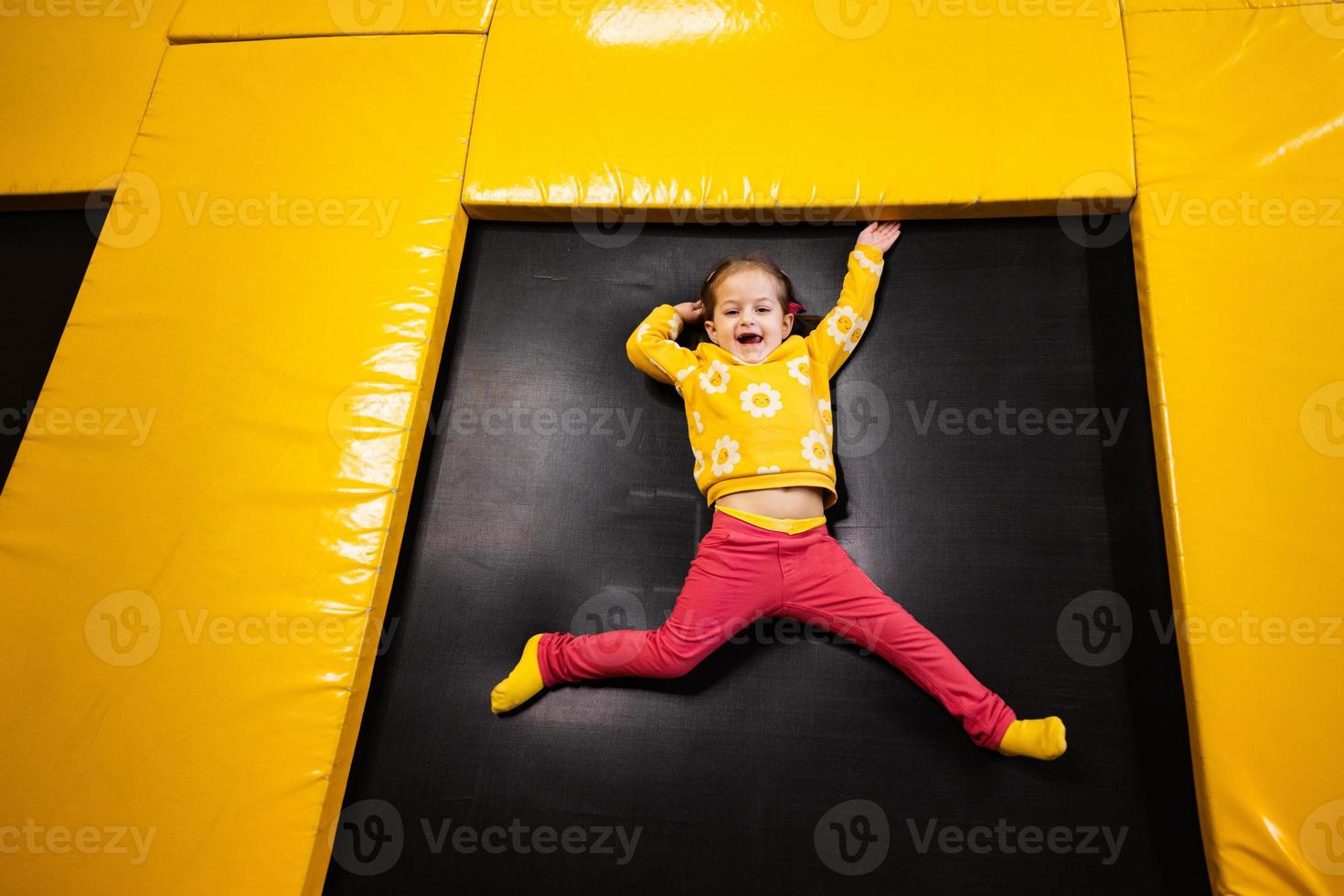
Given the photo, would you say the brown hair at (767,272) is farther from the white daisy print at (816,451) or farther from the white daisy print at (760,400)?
the white daisy print at (816,451)

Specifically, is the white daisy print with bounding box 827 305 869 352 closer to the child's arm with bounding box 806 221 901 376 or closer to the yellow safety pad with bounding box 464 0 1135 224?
the child's arm with bounding box 806 221 901 376

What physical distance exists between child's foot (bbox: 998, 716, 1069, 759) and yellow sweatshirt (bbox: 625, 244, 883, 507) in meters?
0.60

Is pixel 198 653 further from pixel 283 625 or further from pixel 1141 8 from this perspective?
pixel 1141 8

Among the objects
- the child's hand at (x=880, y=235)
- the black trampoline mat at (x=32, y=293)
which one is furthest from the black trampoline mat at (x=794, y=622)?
the black trampoline mat at (x=32, y=293)

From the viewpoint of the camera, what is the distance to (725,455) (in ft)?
5.93

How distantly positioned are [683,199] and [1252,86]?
147 cm

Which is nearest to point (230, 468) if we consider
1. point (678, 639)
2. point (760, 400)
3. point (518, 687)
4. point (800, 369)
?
point (518, 687)

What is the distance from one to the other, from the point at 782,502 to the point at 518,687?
0.70m

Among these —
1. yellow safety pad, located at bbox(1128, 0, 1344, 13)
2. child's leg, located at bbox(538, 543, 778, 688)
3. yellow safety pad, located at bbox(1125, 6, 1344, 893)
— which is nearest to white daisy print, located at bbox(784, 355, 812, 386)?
child's leg, located at bbox(538, 543, 778, 688)

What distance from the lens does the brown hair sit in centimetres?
198

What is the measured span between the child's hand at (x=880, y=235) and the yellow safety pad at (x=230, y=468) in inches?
43.5

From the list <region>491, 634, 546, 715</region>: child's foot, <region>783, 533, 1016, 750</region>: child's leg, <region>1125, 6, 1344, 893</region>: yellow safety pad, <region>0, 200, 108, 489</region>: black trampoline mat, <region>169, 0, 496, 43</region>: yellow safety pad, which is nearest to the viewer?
<region>1125, 6, 1344, 893</region>: yellow safety pad

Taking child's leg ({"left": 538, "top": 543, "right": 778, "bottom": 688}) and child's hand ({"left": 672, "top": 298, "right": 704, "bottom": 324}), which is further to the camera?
child's hand ({"left": 672, "top": 298, "right": 704, "bottom": 324})

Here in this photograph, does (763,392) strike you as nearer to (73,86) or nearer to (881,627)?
(881,627)
